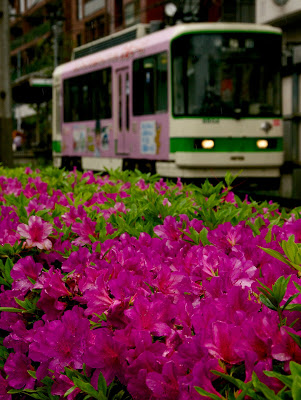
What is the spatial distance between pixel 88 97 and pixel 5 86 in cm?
636

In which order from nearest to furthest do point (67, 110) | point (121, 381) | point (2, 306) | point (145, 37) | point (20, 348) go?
point (121, 381)
point (20, 348)
point (2, 306)
point (145, 37)
point (67, 110)

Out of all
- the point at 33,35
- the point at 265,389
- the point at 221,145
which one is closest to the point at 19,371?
the point at 265,389

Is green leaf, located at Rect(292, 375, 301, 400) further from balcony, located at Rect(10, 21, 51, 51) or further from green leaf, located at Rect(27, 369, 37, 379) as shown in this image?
balcony, located at Rect(10, 21, 51, 51)

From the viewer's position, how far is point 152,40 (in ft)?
51.9

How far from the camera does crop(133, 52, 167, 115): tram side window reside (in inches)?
604

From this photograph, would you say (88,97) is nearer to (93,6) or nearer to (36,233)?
(36,233)

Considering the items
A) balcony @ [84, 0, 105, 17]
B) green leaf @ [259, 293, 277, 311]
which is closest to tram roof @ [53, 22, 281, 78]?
green leaf @ [259, 293, 277, 311]

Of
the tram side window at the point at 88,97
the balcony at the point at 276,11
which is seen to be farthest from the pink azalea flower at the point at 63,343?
the balcony at the point at 276,11

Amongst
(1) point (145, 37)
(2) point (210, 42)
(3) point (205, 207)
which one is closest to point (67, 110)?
(1) point (145, 37)

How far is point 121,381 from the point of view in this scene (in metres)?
1.64

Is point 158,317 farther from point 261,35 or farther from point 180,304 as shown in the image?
point 261,35

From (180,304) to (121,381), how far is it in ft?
0.89

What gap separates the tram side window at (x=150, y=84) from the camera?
1535 centimetres

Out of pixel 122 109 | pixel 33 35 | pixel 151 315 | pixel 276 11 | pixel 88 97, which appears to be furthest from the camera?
pixel 33 35
